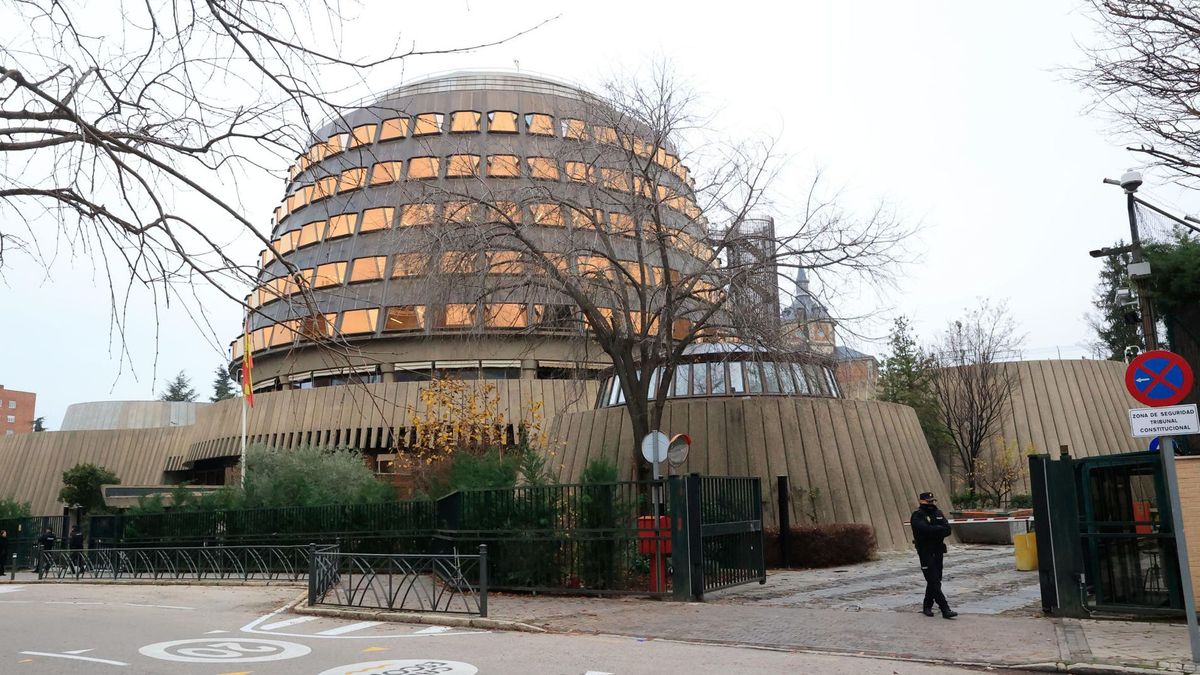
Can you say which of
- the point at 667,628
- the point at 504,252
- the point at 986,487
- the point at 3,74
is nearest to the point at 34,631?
the point at 667,628

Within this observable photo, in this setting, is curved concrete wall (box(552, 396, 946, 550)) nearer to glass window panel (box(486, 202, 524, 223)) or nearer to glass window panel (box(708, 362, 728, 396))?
glass window panel (box(708, 362, 728, 396))

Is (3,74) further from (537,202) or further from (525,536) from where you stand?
(537,202)

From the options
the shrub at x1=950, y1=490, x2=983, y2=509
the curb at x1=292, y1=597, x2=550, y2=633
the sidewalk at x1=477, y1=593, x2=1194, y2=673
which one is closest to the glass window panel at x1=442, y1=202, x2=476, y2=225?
the curb at x1=292, y1=597, x2=550, y2=633

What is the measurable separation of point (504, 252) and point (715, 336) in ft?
15.5

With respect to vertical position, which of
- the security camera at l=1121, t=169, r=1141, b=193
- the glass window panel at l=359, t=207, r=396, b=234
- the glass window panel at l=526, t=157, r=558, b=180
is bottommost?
the security camera at l=1121, t=169, r=1141, b=193

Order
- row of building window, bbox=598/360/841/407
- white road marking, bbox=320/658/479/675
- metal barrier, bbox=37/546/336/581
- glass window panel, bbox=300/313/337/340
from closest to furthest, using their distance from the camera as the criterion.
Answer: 1. glass window panel, bbox=300/313/337/340
2. white road marking, bbox=320/658/479/675
3. metal barrier, bbox=37/546/336/581
4. row of building window, bbox=598/360/841/407

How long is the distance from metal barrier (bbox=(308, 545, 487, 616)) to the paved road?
74cm

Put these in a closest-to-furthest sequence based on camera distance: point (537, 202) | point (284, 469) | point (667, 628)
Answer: point (667, 628) → point (537, 202) → point (284, 469)

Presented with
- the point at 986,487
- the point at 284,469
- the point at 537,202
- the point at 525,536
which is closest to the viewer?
the point at 525,536

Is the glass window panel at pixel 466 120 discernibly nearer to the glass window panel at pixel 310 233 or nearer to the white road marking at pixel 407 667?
the glass window panel at pixel 310 233

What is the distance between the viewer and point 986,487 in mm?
39781

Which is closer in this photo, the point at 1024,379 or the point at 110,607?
the point at 110,607

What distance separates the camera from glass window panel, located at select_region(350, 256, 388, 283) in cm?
4975

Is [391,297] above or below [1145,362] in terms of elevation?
above
